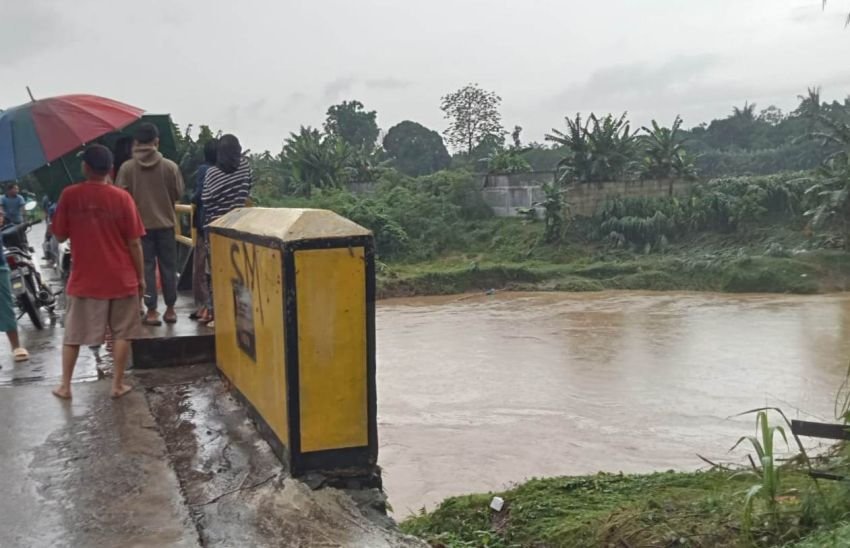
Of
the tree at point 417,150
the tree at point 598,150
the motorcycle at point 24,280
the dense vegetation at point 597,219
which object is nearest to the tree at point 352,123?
the tree at point 417,150

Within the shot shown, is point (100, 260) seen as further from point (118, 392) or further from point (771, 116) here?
point (771, 116)

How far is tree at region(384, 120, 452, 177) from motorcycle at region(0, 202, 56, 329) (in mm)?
40675

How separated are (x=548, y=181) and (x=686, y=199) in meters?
4.84

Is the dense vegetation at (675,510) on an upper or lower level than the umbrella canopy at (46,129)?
lower

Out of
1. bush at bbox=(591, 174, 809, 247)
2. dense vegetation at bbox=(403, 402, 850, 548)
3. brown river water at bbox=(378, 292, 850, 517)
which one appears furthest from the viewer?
bush at bbox=(591, 174, 809, 247)

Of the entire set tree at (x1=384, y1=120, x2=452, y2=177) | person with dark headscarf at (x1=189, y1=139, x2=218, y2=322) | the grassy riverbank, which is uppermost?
tree at (x1=384, y1=120, x2=452, y2=177)

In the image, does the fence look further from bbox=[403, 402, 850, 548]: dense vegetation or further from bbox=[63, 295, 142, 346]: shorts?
bbox=[63, 295, 142, 346]: shorts

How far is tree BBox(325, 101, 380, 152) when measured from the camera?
167 ft

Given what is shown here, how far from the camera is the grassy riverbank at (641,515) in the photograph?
149 inches

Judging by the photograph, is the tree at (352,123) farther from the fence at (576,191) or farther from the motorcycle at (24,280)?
the motorcycle at (24,280)

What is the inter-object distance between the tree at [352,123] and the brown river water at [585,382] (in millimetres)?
30807

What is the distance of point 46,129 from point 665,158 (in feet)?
86.1

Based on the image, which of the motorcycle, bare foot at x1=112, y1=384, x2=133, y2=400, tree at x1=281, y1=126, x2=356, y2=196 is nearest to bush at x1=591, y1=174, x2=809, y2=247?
tree at x1=281, y1=126, x2=356, y2=196

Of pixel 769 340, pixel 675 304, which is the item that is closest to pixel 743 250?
pixel 675 304
